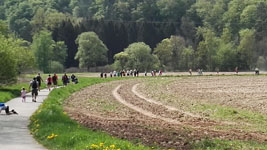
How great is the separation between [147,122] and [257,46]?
134271mm

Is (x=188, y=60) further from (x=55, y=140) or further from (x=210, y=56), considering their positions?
(x=55, y=140)

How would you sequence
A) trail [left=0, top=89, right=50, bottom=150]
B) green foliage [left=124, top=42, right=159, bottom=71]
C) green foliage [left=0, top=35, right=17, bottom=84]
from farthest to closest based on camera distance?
green foliage [left=124, top=42, right=159, bottom=71] < green foliage [left=0, top=35, right=17, bottom=84] < trail [left=0, top=89, right=50, bottom=150]

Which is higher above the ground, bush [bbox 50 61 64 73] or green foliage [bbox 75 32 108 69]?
green foliage [bbox 75 32 108 69]

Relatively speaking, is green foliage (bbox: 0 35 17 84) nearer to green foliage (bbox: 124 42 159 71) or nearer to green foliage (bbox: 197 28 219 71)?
green foliage (bbox: 124 42 159 71)

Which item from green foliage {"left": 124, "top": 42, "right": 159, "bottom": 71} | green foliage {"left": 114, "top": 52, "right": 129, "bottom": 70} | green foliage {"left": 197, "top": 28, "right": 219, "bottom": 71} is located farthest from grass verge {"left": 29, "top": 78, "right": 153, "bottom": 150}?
green foliage {"left": 197, "top": 28, "right": 219, "bottom": 71}

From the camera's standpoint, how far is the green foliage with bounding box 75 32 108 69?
145250mm

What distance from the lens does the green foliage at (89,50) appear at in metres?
145

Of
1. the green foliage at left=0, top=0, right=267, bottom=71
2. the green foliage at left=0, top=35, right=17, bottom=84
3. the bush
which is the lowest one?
the bush

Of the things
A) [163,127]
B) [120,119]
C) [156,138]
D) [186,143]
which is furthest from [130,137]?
[120,119]

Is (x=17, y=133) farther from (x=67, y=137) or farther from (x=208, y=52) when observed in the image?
(x=208, y=52)

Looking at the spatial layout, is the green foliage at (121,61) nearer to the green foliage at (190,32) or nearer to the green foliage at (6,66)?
the green foliage at (190,32)

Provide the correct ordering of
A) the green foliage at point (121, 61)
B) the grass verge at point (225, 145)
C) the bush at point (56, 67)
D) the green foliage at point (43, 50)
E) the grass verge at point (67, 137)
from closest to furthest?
the grass verge at point (67, 137) < the grass verge at point (225, 145) < the green foliage at point (43, 50) < the green foliage at point (121, 61) < the bush at point (56, 67)

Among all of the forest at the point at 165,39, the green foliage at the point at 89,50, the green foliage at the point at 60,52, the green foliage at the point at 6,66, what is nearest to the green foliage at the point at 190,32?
the forest at the point at 165,39

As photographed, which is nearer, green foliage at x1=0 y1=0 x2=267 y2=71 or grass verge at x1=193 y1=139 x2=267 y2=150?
grass verge at x1=193 y1=139 x2=267 y2=150
